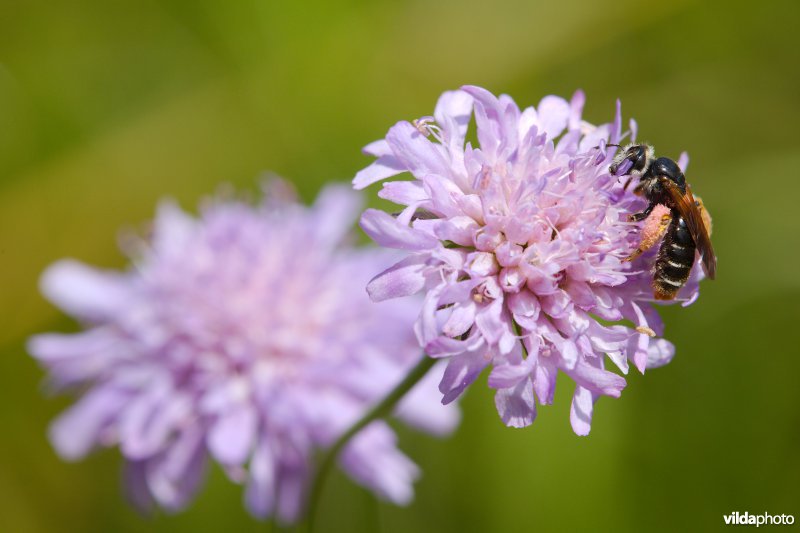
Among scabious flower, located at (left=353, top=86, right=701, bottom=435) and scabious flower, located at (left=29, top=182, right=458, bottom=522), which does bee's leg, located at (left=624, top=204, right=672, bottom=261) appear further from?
scabious flower, located at (left=29, top=182, right=458, bottom=522)

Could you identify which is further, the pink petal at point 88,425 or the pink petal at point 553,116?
the pink petal at point 88,425

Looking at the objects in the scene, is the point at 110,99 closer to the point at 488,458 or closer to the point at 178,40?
the point at 178,40

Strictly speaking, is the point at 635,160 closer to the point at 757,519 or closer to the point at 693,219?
the point at 693,219

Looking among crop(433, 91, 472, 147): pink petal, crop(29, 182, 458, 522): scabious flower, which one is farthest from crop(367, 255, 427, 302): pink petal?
crop(29, 182, 458, 522): scabious flower

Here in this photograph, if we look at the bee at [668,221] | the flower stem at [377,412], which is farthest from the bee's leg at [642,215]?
the flower stem at [377,412]

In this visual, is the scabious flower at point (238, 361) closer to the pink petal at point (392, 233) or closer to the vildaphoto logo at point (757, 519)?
the pink petal at point (392, 233)

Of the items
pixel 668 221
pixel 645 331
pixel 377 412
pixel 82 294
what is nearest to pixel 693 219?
pixel 668 221

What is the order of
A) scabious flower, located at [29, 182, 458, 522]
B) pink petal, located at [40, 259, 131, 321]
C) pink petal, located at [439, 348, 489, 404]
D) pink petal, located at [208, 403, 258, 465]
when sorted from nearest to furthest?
pink petal, located at [439, 348, 489, 404]
pink petal, located at [208, 403, 258, 465]
scabious flower, located at [29, 182, 458, 522]
pink petal, located at [40, 259, 131, 321]
